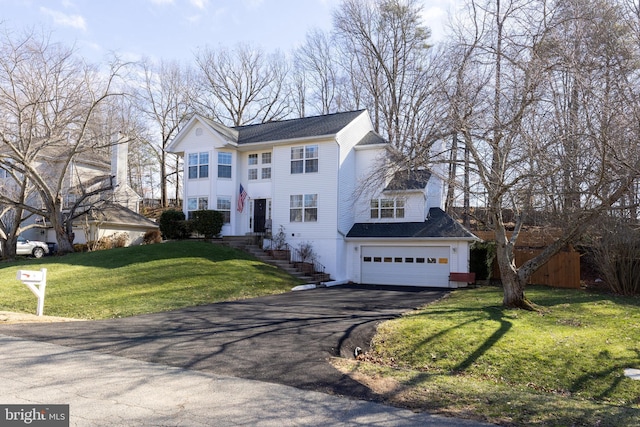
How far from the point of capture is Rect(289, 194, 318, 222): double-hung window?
2255cm

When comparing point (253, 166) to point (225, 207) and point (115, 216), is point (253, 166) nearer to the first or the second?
point (225, 207)

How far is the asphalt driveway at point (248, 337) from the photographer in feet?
22.7

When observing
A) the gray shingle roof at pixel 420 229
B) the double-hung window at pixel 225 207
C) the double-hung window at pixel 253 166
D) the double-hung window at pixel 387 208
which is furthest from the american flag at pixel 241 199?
the double-hung window at pixel 387 208

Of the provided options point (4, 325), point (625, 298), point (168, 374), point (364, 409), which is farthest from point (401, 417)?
point (625, 298)

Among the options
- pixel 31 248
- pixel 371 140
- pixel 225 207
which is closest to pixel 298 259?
pixel 225 207

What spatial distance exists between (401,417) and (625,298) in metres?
15.2

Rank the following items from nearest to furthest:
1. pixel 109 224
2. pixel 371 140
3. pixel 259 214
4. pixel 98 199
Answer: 1. pixel 371 140
2. pixel 259 214
3. pixel 109 224
4. pixel 98 199

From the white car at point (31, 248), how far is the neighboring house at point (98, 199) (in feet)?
5.98

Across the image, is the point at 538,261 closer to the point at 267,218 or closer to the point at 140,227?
the point at 267,218

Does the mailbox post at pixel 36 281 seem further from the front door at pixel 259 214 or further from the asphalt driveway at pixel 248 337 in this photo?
the front door at pixel 259 214

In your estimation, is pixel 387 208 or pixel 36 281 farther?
pixel 387 208

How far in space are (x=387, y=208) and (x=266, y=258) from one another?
6.60m

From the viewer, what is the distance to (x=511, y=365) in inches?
314

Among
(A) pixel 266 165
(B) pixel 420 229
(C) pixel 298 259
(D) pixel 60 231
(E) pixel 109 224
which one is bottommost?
(C) pixel 298 259
